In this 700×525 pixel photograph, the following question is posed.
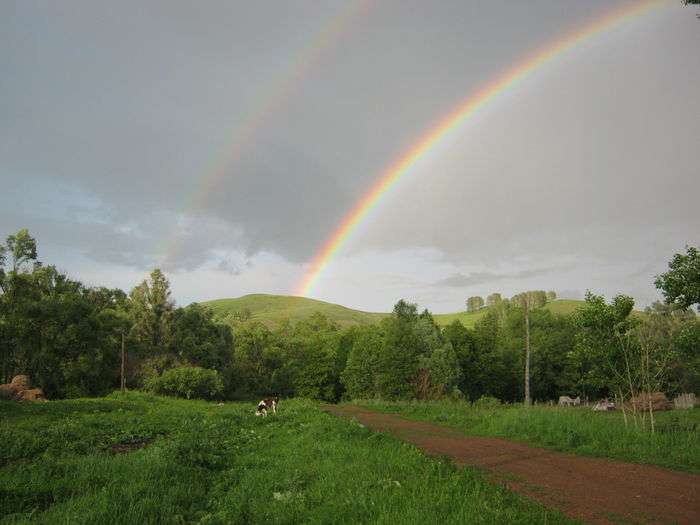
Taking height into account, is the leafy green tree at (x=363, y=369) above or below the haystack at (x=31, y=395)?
above

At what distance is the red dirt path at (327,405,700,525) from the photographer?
27.4 feet

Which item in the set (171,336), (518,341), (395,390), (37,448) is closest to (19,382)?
(171,336)

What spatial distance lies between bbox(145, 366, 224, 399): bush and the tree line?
0.13 metres

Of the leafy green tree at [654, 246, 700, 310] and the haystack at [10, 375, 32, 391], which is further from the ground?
the leafy green tree at [654, 246, 700, 310]

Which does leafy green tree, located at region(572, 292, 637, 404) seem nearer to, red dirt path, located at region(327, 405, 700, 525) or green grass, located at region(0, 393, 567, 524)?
red dirt path, located at region(327, 405, 700, 525)

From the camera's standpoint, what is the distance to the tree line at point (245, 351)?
5322 cm

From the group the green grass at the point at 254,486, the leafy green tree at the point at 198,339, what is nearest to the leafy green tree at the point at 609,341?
the green grass at the point at 254,486

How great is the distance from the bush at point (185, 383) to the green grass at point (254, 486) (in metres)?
44.2

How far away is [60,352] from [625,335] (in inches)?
2280

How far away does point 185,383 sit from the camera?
58.1 metres

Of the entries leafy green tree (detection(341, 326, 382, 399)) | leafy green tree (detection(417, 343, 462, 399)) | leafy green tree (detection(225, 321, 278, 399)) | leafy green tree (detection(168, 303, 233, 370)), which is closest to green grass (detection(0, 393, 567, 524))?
leafy green tree (detection(417, 343, 462, 399))

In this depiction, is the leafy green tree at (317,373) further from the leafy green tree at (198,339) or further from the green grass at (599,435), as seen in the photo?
the green grass at (599,435)

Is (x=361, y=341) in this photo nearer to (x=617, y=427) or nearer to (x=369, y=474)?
(x=617, y=427)

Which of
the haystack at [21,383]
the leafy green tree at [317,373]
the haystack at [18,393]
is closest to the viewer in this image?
the haystack at [18,393]
